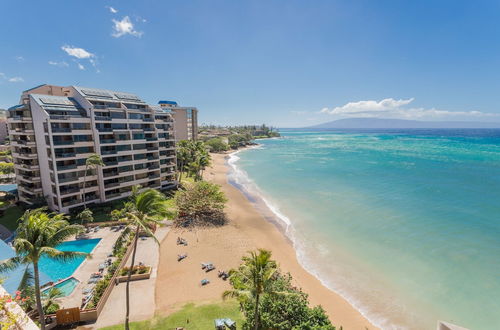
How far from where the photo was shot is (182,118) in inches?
3755

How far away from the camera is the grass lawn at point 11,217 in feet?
122

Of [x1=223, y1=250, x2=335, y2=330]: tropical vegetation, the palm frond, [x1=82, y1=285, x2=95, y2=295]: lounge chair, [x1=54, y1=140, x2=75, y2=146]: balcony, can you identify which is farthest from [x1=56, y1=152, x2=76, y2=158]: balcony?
[x1=223, y1=250, x2=335, y2=330]: tropical vegetation

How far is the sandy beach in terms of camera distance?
75.3 feet

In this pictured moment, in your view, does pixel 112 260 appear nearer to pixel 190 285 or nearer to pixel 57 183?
pixel 190 285

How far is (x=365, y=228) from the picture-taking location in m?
40.4

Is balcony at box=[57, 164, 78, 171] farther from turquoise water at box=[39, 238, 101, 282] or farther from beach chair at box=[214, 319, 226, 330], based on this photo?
beach chair at box=[214, 319, 226, 330]

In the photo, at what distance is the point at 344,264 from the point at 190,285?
1968 centimetres

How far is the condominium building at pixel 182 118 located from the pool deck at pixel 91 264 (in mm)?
60230

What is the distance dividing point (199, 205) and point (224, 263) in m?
13.9

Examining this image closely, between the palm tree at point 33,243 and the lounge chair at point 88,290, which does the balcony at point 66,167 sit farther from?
the palm tree at point 33,243

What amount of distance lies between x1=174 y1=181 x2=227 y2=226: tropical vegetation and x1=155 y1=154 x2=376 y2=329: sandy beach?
267 centimetres

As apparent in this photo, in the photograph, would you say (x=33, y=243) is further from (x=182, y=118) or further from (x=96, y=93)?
(x=182, y=118)

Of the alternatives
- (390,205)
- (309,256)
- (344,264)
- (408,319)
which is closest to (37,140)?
(309,256)

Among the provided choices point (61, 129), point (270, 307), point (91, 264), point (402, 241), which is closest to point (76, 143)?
point (61, 129)
